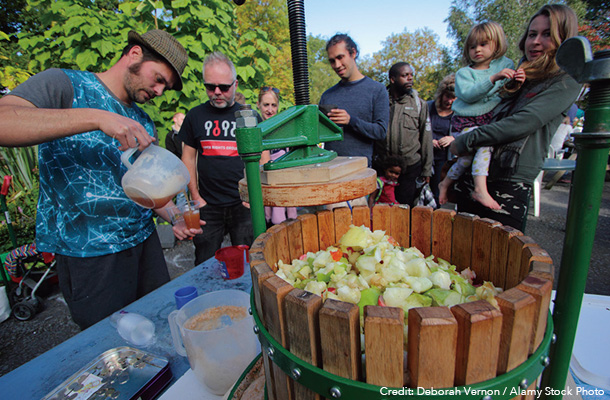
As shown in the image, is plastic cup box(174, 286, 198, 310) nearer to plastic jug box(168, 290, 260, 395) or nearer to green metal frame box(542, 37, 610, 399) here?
plastic jug box(168, 290, 260, 395)

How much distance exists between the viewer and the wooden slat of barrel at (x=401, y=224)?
4.19 ft

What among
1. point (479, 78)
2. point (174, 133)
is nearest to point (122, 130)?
point (479, 78)

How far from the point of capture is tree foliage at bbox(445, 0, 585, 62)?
20.4 m

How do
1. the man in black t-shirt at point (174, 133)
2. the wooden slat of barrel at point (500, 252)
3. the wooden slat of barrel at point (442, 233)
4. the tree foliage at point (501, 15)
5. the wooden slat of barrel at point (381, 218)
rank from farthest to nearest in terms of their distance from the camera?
1. the tree foliage at point (501, 15)
2. the man in black t-shirt at point (174, 133)
3. the wooden slat of barrel at point (381, 218)
4. the wooden slat of barrel at point (442, 233)
5. the wooden slat of barrel at point (500, 252)

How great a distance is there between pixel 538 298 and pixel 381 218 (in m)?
0.73

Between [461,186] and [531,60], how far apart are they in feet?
3.12

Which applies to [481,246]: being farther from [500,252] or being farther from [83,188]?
[83,188]

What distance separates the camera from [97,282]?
1.79 meters

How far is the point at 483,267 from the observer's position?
109cm

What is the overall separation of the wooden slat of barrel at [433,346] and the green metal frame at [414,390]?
22mm

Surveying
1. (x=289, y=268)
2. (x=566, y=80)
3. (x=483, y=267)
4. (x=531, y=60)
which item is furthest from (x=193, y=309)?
(x=531, y=60)

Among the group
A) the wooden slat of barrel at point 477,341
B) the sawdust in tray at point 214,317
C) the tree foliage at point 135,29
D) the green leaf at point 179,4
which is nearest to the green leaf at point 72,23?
the tree foliage at point 135,29

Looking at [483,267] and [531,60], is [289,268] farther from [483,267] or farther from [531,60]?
[531,60]

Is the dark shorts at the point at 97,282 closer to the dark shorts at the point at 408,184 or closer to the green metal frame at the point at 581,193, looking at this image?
the green metal frame at the point at 581,193
